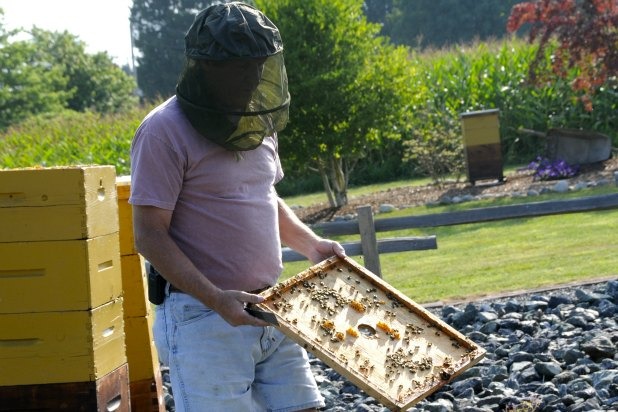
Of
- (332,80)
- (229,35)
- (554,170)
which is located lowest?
(554,170)

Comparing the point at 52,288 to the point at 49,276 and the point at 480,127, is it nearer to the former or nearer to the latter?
the point at 49,276

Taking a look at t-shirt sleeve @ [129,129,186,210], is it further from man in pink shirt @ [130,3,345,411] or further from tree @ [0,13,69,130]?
tree @ [0,13,69,130]

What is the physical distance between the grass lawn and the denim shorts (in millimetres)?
6140

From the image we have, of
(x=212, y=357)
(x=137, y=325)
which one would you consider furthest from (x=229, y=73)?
(x=137, y=325)

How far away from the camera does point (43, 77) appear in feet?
150

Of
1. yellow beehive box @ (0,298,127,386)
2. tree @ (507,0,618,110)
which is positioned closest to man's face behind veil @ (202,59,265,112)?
yellow beehive box @ (0,298,127,386)

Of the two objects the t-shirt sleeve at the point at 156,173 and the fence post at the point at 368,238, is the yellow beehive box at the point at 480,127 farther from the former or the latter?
the t-shirt sleeve at the point at 156,173

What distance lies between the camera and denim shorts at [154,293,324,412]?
11.6 ft

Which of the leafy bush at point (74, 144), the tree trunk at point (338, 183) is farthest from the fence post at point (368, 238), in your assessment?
the leafy bush at point (74, 144)

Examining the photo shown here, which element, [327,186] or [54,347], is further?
[327,186]

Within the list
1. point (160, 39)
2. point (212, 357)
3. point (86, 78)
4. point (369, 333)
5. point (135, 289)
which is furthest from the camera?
point (160, 39)

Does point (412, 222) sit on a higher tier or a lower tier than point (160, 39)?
lower

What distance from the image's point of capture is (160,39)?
72.4 metres

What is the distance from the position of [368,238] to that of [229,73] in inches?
246
